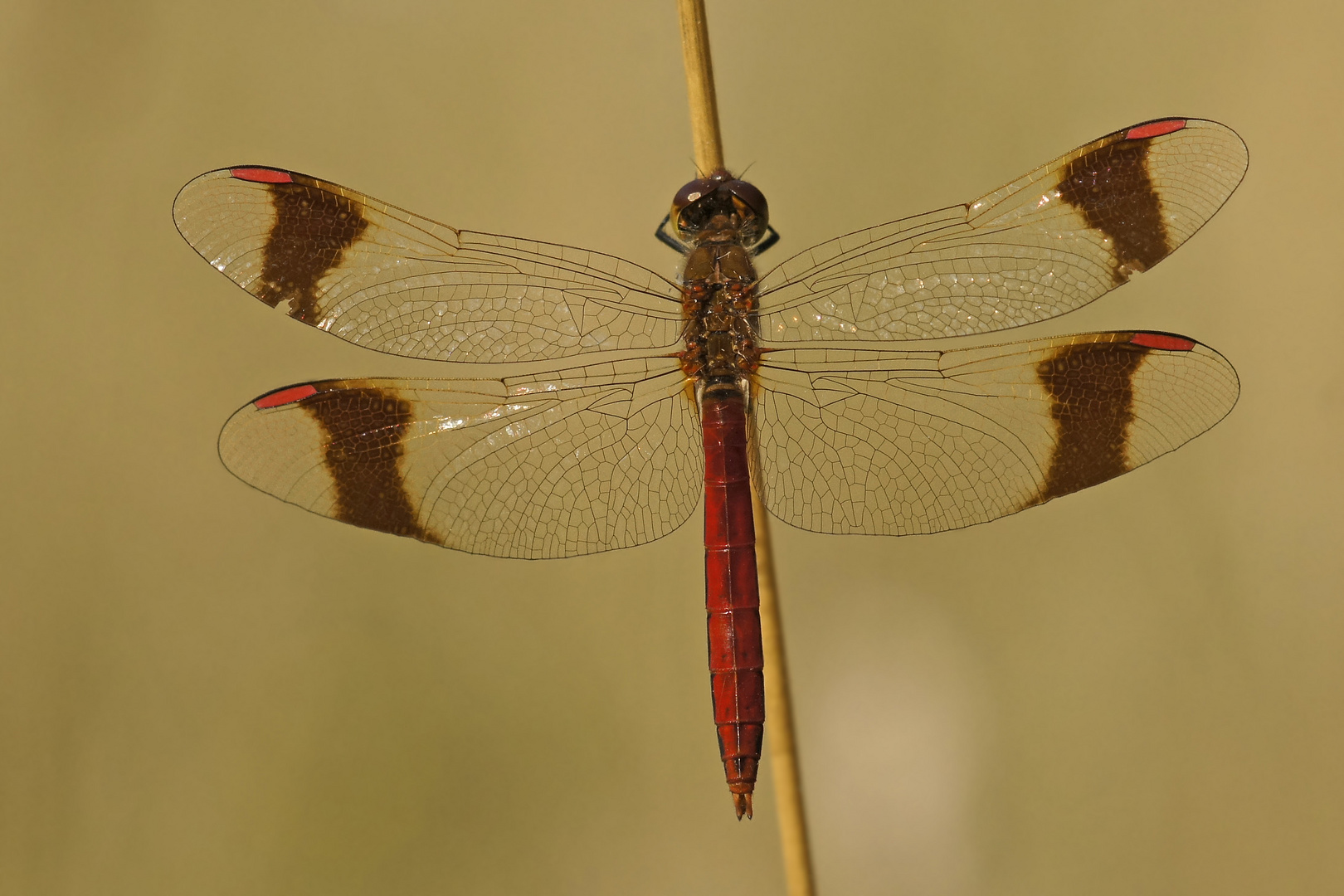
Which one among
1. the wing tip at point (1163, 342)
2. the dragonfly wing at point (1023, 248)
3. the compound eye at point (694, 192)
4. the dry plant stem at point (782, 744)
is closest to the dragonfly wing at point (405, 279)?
the compound eye at point (694, 192)

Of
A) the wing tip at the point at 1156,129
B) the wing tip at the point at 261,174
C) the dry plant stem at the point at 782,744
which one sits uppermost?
the wing tip at the point at 261,174

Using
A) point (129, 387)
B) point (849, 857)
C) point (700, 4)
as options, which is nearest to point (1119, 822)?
point (849, 857)

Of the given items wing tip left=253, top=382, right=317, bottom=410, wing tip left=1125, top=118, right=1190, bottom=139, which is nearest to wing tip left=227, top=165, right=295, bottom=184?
wing tip left=253, top=382, right=317, bottom=410

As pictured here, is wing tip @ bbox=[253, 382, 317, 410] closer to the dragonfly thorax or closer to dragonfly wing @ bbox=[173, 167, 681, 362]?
dragonfly wing @ bbox=[173, 167, 681, 362]

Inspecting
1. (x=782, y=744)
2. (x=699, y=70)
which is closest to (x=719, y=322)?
(x=699, y=70)

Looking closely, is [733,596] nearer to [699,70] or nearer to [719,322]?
[719,322]

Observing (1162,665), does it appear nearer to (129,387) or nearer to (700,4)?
(700,4)

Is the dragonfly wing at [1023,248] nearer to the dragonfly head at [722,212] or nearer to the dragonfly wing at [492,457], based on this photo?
the dragonfly head at [722,212]

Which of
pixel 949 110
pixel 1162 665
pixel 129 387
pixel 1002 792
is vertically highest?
pixel 949 110
